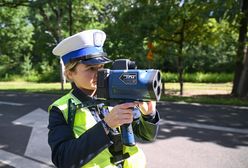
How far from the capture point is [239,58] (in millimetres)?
14906

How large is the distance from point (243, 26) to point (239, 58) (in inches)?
52.9

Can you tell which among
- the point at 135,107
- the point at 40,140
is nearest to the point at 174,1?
the point at 40,140

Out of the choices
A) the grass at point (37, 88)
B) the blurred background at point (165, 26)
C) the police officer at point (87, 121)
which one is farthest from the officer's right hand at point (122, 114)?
the grass at point (37, 88)

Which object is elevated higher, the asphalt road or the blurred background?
the blurred background

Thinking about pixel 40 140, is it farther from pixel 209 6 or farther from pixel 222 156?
pixel 209 6

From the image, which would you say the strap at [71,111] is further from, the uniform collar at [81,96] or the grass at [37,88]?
the grass at [37,88]

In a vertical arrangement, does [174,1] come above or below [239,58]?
above

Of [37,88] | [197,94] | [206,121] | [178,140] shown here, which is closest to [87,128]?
[178,140]

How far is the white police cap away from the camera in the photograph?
1947 mm

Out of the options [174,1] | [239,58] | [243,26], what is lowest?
[239,58]

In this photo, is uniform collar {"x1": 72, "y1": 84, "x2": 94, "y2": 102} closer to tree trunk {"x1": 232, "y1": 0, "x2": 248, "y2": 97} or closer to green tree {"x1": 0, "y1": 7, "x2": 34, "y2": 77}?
tree trunk {"x1": 232, "y1": 0, "x2": 248, "y2": 97}

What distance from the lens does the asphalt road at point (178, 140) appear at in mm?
5645

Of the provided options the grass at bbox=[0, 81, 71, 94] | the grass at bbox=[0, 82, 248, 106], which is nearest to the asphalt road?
the grass at bbox=[0, 82, 248, 106]

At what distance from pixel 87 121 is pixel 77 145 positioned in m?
0.19
